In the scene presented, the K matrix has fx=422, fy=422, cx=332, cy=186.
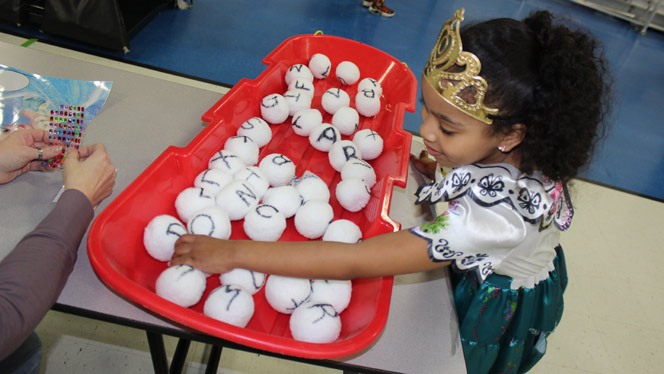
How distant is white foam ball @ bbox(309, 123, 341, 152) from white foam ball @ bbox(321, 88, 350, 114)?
0.51 ft

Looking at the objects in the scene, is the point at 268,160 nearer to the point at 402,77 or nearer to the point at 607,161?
the point at 402,77

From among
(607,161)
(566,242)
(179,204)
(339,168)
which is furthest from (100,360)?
(607,161)

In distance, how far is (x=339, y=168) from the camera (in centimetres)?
119

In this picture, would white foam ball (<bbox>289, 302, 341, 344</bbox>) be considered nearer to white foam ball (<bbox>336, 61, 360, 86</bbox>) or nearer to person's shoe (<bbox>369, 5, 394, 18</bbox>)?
white foam ball (<bbox>336, 61, 360, 86</bbox>)

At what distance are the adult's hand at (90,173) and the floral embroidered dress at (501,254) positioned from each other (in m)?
0.62

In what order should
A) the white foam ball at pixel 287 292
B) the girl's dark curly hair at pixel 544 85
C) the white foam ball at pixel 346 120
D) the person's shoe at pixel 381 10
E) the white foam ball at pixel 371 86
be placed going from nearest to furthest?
the girl's dark curly hair at pixel 544 85 < the white foam ball at pixel 287 292 < the white foam ball at pixel 346 120 < the white foam ball at pixel 371 86 < the person's shoe at pixel 381 10

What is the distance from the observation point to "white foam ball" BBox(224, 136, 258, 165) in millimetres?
1098

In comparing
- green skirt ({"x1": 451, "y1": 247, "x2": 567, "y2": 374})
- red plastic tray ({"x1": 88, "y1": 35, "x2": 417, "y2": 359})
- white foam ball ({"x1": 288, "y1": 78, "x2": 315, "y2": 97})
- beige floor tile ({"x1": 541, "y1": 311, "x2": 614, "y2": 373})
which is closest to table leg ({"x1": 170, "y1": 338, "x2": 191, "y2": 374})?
red plastic tray ({"x1": 88, "y1": 35, "x2": 417, "y2": 359})

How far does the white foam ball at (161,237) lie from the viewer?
834 mm

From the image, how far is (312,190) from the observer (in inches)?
41.9

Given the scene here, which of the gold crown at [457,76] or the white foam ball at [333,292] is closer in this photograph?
the gold crown at [457,76]

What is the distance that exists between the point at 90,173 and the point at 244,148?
0.38 meters

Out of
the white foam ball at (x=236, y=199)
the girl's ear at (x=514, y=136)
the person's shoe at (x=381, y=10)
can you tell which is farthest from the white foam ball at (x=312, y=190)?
the person's shoe at (x=381, y=10)

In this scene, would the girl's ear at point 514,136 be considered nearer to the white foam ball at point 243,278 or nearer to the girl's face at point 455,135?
the girl's face at point 455,135
